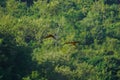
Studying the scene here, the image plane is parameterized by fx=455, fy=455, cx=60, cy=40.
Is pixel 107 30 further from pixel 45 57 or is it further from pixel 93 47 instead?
pixel 45 57

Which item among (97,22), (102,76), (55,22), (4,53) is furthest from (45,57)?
(97,22)

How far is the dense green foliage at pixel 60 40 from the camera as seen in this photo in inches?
1709

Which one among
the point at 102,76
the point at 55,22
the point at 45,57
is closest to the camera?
the point at 45,57

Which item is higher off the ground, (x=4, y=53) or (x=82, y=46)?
(x=4, y=53)

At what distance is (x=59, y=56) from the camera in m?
51.4

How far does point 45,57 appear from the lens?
49000 millimetres

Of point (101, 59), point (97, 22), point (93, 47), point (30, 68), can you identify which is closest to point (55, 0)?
point (97, 22)

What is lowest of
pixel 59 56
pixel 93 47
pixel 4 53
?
pixel 93 47

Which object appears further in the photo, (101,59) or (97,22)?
(97,22)

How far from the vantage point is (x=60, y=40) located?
68500mm

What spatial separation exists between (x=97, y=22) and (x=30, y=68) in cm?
3879

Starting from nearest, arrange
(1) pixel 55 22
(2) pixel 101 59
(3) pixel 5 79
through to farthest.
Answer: (3) pixel 5 79 → (2) pixel 101 59 → (1) pixel 55 22

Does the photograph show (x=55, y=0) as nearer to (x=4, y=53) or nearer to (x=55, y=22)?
(x=55, y=22)

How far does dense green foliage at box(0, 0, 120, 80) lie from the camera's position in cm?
4341
